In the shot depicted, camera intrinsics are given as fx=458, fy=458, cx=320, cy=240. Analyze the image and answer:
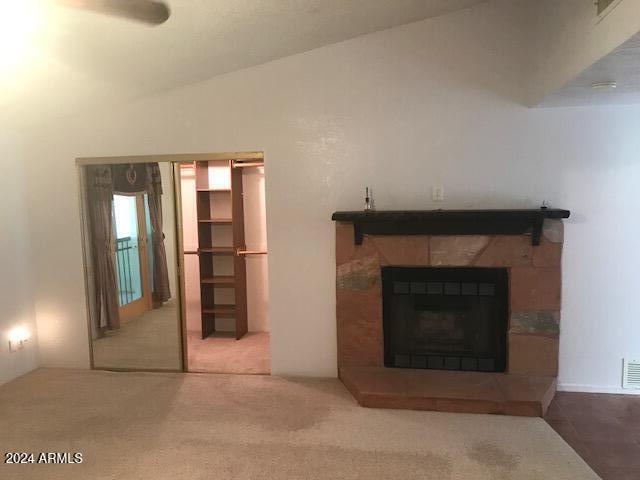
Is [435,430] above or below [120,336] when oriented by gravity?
below

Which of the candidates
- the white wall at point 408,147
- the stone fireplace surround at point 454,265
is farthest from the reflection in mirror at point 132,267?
the stone fireplace surround at point 454,265

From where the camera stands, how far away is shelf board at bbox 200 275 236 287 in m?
4.67

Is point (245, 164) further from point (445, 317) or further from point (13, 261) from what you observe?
point (445, 317)

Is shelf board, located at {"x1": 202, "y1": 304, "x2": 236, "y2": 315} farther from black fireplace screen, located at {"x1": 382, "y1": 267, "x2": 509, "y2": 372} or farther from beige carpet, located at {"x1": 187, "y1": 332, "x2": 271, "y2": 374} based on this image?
black fireplace screen, located at {"x1": 382, "y1": 267, "x2": 509, "y2": 372}

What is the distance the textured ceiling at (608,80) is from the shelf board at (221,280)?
3.20 m

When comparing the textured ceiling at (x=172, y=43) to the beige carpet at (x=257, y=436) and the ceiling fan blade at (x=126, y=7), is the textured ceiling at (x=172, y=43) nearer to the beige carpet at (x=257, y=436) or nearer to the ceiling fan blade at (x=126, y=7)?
the ceiling fan blade at (x=126, y=7)

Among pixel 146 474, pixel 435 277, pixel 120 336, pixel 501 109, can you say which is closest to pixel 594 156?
pixel 501 109

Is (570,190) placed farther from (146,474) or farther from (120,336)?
(120,336)

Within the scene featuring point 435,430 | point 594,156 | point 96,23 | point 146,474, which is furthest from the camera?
point 594,156

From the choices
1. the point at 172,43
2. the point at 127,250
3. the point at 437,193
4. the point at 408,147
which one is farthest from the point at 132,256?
the point at 437,193

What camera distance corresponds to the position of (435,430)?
276 centimetres

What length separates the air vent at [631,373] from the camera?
3250 mm

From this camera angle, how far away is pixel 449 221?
3.23 meters

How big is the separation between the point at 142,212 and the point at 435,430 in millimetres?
2754
